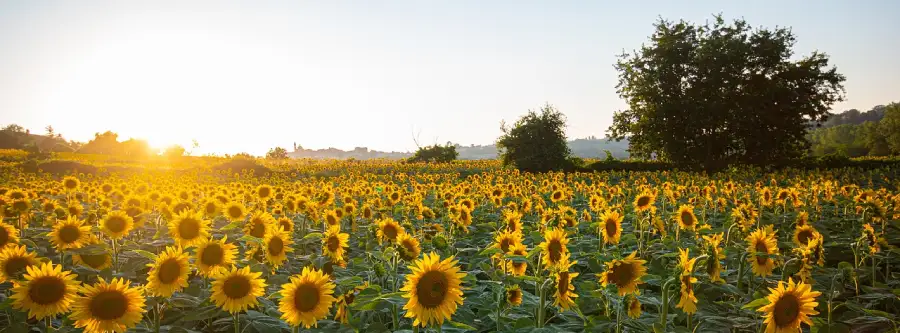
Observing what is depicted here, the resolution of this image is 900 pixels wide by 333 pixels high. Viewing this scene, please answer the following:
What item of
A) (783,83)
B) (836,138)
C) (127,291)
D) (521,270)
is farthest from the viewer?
(836,138)

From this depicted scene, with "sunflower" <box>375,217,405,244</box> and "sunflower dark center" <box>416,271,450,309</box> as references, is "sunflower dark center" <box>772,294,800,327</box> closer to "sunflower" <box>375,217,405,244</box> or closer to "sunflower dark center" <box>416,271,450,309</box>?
"sunflower dark center" <box>416,271,450,309</box>

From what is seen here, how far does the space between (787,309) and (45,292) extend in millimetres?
4337

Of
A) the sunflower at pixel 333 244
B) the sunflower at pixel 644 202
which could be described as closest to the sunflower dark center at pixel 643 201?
the sunflower at pixel 644 202

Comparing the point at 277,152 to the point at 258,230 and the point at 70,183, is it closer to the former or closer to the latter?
the point at 70,183

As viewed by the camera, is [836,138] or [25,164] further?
[836,138]

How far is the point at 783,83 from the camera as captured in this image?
25516 millimetres

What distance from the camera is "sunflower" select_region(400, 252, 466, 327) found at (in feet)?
8.66

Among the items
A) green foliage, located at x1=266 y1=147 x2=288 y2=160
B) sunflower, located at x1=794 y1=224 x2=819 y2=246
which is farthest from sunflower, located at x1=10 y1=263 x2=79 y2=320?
green foliage, located at x1=266 y1=147 x2=288 y2=160

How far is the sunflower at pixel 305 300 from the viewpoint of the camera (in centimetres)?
282

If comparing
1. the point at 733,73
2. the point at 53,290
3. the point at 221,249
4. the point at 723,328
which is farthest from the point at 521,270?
the point at 733,73

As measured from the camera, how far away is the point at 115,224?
4.77 m

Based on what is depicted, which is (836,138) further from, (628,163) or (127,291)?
(127,291)


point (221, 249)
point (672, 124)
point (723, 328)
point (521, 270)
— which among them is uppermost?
point (672, 124)

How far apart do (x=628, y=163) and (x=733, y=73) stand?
7.22 meters
